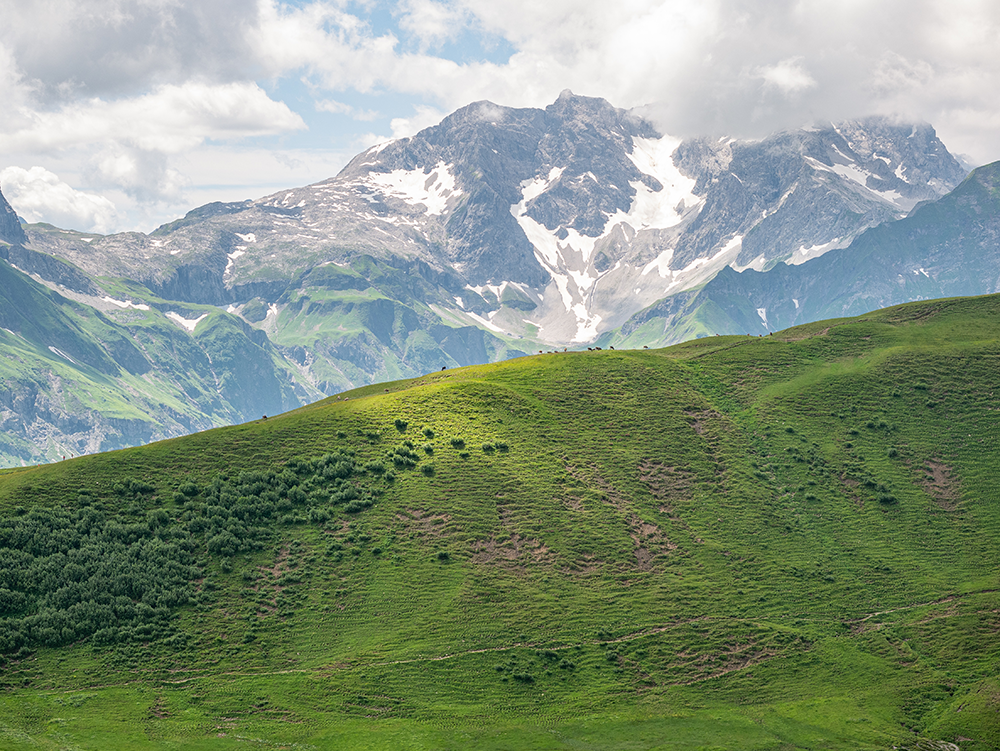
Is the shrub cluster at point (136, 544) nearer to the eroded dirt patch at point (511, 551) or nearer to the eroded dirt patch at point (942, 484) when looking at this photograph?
the eroded dirt patch at point (511, 551)

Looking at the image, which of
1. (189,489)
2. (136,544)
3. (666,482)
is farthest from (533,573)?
(136,544)

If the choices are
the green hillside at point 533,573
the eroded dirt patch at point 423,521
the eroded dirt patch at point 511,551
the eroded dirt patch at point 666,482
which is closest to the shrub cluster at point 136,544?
the green hillside at point 533,573

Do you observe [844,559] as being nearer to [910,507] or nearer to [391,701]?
[910,507]

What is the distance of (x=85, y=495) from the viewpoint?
99000mm

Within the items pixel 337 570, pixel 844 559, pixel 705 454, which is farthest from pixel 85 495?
pixel 844 559

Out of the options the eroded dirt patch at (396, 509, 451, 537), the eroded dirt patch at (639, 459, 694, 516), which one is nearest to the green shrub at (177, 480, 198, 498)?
the eroded dirt patch at (396, 509, 451, 537)

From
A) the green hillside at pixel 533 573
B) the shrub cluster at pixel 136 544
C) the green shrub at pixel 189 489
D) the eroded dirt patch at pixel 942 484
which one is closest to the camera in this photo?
the green hillside at pixel 533 573

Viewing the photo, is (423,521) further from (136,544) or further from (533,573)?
(136,544)

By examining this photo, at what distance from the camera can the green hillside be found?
75.2 m

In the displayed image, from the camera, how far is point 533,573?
9694 cm

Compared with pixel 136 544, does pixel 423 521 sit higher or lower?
lower

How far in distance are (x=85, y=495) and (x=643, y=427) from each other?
260 feet

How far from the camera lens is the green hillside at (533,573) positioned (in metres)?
75.2

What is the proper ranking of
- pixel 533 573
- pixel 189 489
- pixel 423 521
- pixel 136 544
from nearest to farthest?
pixel 136 544, pixel 533 573, pixel 189 489, pixel 423 521
